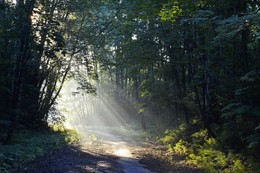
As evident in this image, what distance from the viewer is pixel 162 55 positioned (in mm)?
17766

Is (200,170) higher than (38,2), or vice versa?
(38,2)

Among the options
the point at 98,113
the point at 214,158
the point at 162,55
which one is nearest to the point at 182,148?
the point at 214,158

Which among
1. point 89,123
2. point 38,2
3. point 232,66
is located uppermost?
point 38,2

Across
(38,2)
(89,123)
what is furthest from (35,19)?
(89,123)

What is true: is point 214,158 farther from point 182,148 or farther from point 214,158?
point 182,148

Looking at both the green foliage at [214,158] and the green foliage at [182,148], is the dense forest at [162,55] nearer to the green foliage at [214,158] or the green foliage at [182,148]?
the green foliage at [214,158]


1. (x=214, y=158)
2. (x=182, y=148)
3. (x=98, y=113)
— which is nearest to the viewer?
(x=214, y=158)

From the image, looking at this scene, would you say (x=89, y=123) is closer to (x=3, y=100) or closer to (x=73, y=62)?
(x=73, y=62)

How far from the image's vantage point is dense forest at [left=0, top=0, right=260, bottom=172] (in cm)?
1055

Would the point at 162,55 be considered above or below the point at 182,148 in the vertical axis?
Answer: above

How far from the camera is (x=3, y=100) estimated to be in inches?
712

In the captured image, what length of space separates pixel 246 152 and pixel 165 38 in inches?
320

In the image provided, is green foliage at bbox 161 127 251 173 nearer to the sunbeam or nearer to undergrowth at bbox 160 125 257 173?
undergrowth at bbox 160 125 257 173

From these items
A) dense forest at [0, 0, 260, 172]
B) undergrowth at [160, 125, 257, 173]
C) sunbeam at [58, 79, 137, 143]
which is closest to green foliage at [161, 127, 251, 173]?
undergrowth at [160, 125, 257, 173]
